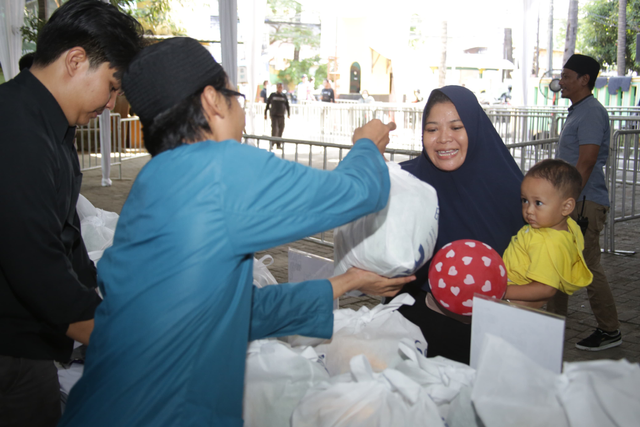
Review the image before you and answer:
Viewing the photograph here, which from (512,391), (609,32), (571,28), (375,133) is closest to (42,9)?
(375,133)

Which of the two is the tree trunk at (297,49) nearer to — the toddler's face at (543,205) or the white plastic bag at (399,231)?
the toddler's face at (543,205)

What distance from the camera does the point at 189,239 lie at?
1146mm

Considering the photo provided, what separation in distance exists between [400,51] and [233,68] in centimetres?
1193

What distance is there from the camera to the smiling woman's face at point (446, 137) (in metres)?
2.31

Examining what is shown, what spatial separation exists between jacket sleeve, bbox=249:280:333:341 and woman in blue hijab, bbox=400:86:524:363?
74 centimetres

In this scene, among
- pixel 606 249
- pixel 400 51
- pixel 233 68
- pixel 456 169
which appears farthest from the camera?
pixel 400 51

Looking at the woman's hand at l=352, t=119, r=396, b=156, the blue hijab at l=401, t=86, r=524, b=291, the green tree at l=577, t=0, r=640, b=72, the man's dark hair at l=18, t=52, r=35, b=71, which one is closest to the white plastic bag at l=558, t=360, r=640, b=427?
the woman's hand at l=352, t=119, r=396, b=156

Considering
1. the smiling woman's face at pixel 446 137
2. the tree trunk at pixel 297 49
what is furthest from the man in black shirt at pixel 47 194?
the tree trunk at pixel 297 49

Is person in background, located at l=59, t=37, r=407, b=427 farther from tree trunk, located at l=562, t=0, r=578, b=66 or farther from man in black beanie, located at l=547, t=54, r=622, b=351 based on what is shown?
tree trunk, located at l=562, t=0, r=578, b=66

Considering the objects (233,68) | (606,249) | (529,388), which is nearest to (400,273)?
(529,388)

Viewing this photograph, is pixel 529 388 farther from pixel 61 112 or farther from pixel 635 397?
pixel 61 112

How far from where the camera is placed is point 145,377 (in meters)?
1.19

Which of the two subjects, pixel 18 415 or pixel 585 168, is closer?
pixel 18 415

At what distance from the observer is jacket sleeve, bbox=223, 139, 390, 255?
3.73ft
